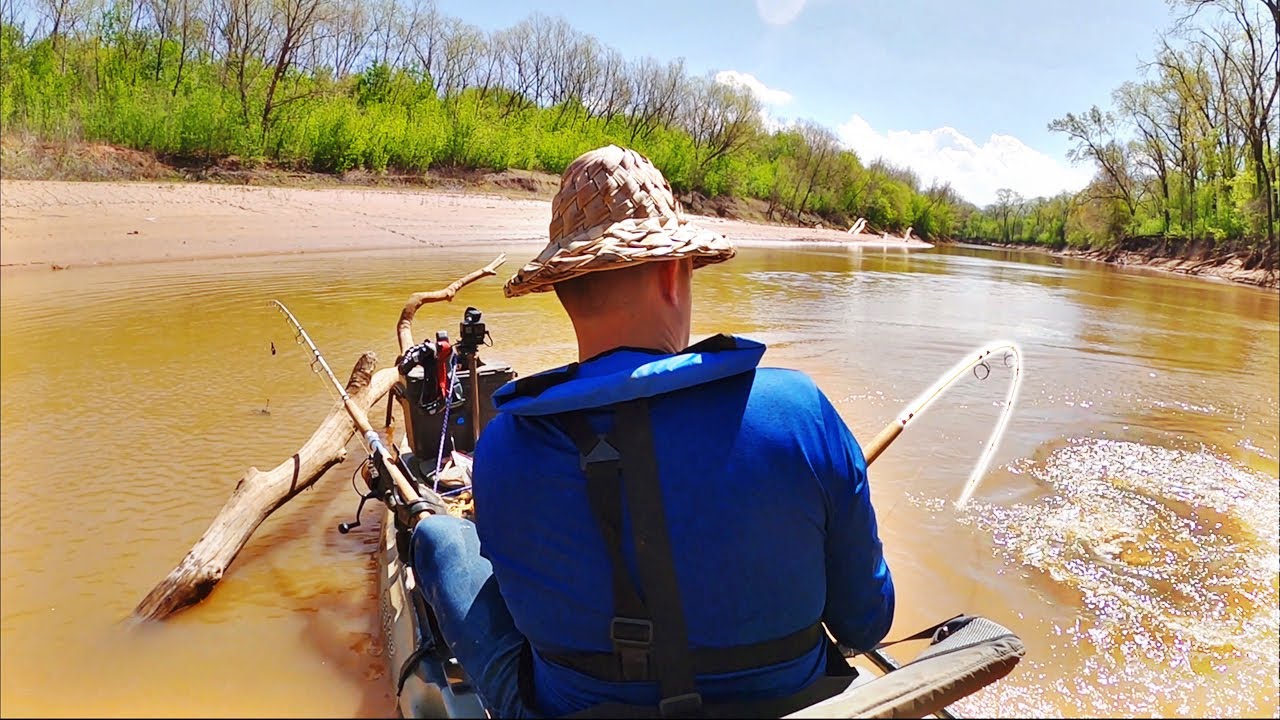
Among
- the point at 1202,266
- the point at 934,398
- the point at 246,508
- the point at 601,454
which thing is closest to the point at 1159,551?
the point at 934,398

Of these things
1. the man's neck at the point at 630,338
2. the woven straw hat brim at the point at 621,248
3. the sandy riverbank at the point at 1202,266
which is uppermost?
the sandy riverbank at the point at 1202,266

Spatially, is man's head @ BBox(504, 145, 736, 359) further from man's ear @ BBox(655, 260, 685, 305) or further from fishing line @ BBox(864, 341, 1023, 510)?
fishing line @ BBox(864, 341, 1023, 510)

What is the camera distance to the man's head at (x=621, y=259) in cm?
120

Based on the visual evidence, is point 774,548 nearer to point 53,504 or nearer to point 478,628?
point 478,628

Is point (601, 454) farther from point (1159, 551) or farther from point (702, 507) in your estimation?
point (1159, 551)

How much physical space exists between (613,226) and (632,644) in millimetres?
701

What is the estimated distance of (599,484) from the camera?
103 centimetres

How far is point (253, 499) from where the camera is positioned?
3.22 metres

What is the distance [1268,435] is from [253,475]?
23.9 ft

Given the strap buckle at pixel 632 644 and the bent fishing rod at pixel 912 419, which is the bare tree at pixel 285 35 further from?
the strap buckle at pixel 632 644

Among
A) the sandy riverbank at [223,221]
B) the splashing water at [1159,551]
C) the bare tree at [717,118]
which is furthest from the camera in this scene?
the bare tree at [717,118]

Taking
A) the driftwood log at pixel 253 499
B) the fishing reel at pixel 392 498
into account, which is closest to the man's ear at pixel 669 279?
the fishing reel at pixel 392 498

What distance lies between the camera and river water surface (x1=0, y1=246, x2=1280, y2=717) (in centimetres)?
224

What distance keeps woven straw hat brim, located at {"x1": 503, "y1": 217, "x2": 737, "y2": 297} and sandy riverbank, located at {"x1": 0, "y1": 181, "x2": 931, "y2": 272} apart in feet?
38.8
